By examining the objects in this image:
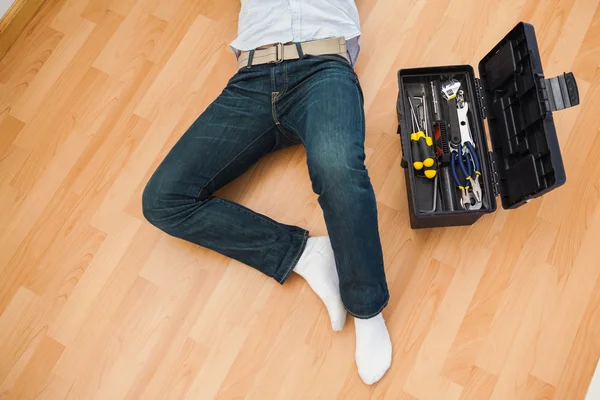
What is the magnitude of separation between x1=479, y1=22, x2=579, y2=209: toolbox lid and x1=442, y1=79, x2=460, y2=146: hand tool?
0.06m

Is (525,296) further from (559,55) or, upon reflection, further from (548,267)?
(559,55)

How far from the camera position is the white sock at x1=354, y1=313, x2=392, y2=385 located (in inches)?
43.3

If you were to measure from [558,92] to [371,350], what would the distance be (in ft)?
2.13

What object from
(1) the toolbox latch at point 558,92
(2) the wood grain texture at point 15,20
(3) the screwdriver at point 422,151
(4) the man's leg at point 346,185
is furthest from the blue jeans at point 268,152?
(2) the wood grain texture at point 15,20

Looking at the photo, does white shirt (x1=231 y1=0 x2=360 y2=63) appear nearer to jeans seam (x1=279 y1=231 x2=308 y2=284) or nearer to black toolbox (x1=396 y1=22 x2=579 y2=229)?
black toolbox (x1=396 y1=22 x2=579 y2=229)

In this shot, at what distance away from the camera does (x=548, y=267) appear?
45.8 inches

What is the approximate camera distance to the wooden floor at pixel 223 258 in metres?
1.14

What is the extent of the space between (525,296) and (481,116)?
425mm

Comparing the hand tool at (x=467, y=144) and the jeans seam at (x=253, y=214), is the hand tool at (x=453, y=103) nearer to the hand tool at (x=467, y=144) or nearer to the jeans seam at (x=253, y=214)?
the hand tool at (x=467, y=144)

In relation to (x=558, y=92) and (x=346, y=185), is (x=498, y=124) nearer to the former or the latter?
(x=558, y=92)

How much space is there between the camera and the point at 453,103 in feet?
3.69

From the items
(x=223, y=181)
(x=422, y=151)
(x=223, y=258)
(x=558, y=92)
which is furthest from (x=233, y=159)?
(x=558, y=92)

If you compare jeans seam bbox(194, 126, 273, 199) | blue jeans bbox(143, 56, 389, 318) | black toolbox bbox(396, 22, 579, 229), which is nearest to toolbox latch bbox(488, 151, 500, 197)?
black toolbox bbox(396, 22, 579, 229)

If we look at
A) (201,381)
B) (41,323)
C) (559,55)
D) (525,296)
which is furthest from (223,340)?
(559,55)
